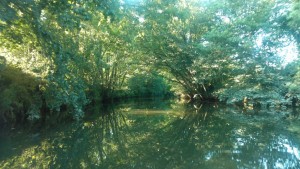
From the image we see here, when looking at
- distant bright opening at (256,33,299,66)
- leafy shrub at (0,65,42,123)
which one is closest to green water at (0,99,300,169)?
leafy shrub at (0,65,42,123)

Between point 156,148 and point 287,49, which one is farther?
point 287,49

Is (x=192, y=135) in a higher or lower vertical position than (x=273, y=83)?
lower

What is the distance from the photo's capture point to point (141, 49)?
24.6 meters

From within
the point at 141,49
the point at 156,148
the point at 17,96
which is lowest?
the point at 156,148

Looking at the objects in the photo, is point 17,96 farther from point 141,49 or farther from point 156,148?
point 141,49

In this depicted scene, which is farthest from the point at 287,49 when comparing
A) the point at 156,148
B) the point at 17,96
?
the point at 17,96

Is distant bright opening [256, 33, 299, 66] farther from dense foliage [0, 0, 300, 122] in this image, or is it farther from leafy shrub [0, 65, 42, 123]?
leafy shrub [0, 65, 42, 123]

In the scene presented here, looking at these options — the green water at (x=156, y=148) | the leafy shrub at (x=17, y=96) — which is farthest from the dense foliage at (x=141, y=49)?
the green water at (x=156, y=148)

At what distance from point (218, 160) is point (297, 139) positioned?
3444 mm

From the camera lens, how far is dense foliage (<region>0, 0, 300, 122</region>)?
5.82 m

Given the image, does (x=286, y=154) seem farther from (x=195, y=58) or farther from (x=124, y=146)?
(x=195, y=58)

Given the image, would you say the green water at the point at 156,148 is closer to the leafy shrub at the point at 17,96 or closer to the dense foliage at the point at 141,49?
the dense foliage at the point at 141,49

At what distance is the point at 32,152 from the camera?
23.6 ft

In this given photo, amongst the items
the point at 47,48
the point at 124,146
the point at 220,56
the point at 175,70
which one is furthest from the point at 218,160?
the point at 175,70
